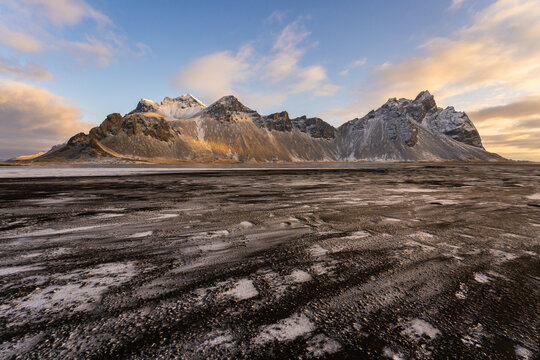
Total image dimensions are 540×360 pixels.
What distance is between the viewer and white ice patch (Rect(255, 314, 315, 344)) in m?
2.20

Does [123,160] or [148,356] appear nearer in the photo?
[148,356]

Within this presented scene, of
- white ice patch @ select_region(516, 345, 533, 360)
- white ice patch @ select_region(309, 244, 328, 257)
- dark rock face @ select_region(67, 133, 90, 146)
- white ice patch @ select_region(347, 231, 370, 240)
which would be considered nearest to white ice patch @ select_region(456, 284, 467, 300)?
white ice patch @ select_region(516, 345, 533, 360)

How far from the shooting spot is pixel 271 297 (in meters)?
2.91

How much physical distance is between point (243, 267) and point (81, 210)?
7.53m

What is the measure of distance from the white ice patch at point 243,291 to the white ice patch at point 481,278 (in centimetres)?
310

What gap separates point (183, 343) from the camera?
6.90ft

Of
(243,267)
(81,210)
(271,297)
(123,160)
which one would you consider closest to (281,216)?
(243,267)

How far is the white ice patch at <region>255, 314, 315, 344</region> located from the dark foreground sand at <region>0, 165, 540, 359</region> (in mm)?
15

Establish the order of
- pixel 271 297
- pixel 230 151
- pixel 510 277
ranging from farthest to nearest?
pixel 230 151 < pixel 510 277 < pixel 271 297

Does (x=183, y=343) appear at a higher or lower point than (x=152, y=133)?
lower

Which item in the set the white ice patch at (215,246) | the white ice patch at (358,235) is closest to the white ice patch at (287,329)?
the white ice patch at (215,246)

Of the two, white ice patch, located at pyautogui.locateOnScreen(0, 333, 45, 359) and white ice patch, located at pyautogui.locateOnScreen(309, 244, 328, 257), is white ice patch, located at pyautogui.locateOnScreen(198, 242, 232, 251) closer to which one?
white ice patch, located at pyautogui.locateOnScreen(309, 244, 328, 257)

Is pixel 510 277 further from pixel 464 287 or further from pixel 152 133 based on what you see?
pixel 152 133

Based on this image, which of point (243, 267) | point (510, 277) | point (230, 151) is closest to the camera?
point (510, 277)
